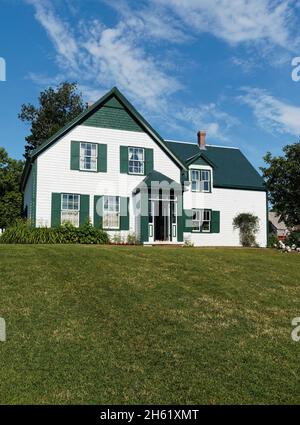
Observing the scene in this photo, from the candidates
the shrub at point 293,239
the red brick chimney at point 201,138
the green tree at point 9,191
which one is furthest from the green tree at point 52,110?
the shrub at point 293,239

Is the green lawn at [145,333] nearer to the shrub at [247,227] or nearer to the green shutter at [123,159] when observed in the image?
the green shutter at [123,159]

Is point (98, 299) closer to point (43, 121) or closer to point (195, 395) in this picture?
point (195, 395)

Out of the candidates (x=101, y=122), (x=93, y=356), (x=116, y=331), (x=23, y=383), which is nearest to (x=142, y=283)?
(x=116, y=331)

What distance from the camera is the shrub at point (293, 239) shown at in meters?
19.4

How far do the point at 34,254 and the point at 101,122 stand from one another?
38.1 ft

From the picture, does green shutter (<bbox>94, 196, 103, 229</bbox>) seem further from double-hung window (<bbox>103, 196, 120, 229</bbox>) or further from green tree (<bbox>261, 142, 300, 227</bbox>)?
→ green tree (<bbox>261, 142, 300, 227</bbox>)

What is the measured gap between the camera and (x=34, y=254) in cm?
1246

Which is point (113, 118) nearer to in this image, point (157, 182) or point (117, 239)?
point (157, 182)

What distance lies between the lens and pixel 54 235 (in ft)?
61.3

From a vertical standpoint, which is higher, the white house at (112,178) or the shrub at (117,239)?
the white house at (112,178)

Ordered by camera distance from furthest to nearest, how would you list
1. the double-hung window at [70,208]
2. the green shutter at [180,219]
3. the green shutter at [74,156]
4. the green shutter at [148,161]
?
the green shutter at [148,161]
the green shutter at [180,219]
the green shutter at [74,156]
the double-hung window at [70,208]

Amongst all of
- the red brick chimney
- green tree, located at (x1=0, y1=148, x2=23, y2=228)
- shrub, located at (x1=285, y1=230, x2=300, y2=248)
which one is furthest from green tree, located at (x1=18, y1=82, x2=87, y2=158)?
shrub, located at (x1=285, y1=230, x2=300, y2=248)

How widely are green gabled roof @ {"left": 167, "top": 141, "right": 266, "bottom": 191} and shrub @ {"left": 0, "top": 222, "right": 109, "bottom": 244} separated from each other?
864 cm

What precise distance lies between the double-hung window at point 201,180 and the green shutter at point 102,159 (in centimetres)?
616
